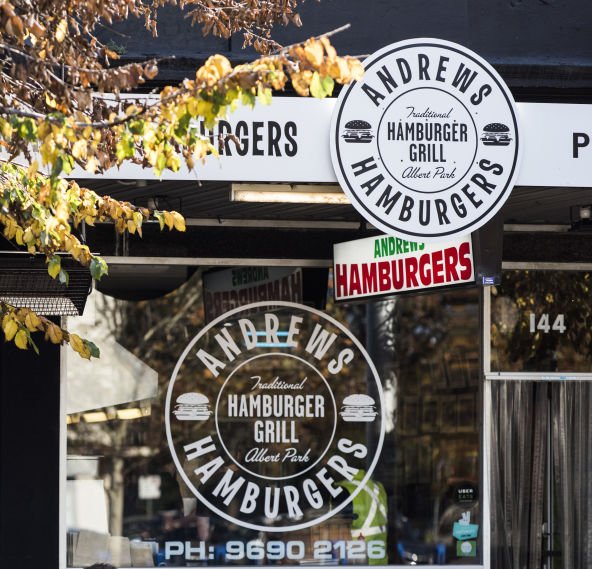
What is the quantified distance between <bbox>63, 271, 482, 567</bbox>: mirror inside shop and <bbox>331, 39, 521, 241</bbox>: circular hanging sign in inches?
85.3

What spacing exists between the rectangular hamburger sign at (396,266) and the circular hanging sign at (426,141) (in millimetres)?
353

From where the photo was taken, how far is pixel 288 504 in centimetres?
887

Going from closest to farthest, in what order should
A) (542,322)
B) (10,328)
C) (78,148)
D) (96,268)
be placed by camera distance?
(78,148)
(96,268)
(10,328)
(542,322)

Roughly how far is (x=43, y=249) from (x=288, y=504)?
4016 millimetres

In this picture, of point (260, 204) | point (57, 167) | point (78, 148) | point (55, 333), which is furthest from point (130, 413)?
point (57, 167)

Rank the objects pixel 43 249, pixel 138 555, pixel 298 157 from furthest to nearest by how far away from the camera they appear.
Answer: pixel 138 555 < pixel 298 157 < pixel 43 249

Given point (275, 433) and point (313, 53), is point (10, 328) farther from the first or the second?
point (275, 433)

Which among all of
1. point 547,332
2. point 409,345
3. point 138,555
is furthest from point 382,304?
point 138,555

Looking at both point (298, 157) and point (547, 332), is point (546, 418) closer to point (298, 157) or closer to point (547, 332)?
point (547, 332)

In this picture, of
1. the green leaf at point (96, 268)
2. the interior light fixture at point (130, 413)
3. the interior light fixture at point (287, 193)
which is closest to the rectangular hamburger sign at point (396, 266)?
the interior light fixture at point (287, 193)

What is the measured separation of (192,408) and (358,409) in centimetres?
138

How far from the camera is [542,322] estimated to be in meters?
9.10

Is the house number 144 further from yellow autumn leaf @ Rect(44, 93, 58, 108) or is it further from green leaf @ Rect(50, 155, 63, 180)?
green leaf @ Rect(50, 155, 63, 180)

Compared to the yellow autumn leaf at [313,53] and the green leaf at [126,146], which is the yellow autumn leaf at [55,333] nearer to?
the green leaf at [126,146]
